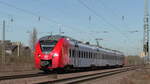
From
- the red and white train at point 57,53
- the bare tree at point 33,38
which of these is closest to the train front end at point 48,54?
the red and white train at point 57,53

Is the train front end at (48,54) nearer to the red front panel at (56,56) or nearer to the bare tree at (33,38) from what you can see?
the red front panel at (56,56)

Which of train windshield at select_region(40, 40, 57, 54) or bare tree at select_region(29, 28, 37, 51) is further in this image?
bare tree at select_region(29, 28, 37, 51)

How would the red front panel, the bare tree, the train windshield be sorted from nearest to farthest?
the red front panel, the train windshield, the bare tree

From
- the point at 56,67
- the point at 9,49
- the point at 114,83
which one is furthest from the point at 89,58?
the point at 9,49

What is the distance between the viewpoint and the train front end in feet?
78.5

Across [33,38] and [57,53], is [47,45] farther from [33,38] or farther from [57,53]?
[33,38]

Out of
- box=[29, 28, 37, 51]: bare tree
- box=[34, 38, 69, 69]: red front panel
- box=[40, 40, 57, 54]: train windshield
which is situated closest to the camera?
box=[34, 38, 69, 69]: red front panel

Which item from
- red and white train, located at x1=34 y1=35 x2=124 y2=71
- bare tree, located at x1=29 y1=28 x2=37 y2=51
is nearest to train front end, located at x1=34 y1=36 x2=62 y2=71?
red and white train, located at x1=34 y1=35 x2=124 y2=71

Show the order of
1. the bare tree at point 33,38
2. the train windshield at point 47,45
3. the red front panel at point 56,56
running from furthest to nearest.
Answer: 1. the bare tree at point 33,38
2. the train windshield at point 47,45
3. the red front panel at point 56,56

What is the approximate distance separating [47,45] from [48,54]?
1039 mm

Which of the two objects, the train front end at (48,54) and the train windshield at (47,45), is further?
the train windshield at (47,45)

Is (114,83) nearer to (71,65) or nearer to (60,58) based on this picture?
(60,58)

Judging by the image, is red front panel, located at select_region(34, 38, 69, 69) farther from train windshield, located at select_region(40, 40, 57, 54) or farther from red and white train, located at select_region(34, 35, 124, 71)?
train windshield, located at select_region(40, 40, 57, 54)

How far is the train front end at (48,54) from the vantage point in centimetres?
2394
